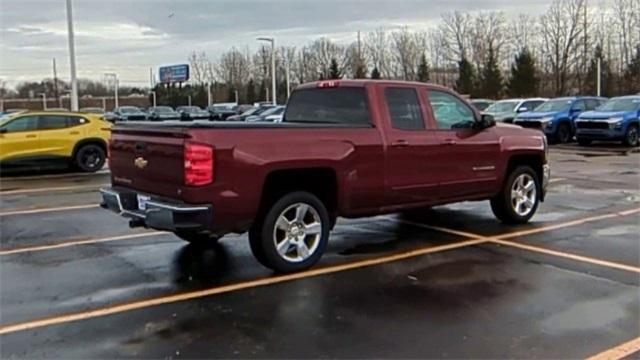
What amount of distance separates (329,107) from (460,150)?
170 centimetres

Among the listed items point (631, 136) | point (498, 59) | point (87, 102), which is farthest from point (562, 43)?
point (87, 102)

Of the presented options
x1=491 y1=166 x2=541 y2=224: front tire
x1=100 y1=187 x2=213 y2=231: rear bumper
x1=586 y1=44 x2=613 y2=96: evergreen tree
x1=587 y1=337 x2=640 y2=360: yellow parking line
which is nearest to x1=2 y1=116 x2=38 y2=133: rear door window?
x1=100 y1=187 x2=213 y2=231: rear bumper

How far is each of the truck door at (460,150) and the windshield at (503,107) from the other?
22202 mm

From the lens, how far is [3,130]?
16531mm

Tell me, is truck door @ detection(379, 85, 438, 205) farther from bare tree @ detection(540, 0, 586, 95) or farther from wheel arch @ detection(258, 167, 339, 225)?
bare tree @ detection(540, 0, 586, 95)

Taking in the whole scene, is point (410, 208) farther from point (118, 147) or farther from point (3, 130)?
point (3, 130)

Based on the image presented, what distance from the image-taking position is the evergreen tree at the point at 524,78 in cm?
5491

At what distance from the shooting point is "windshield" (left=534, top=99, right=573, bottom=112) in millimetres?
26422

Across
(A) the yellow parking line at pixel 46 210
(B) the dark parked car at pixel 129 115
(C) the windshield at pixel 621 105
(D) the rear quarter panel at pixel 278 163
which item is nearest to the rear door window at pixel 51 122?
(A) the yellow parking line at pixel 46 210

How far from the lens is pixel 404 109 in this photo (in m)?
7.63

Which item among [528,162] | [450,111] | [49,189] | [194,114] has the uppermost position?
[194,114]

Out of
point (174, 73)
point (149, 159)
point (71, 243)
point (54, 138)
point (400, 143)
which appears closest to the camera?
point (149, 159)

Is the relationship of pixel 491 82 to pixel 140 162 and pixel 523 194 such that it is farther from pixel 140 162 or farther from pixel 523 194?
pixel 140 162

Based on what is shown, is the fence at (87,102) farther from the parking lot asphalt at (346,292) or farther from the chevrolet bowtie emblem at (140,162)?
the chevrolet bowtie emblem at (140,162)
